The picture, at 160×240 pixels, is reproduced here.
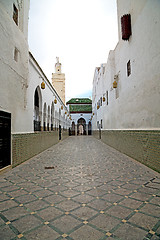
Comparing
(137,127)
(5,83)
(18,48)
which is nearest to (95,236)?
(5,83)

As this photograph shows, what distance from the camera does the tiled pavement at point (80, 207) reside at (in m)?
1.76

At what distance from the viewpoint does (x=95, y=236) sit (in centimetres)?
169

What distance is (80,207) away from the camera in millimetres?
2332

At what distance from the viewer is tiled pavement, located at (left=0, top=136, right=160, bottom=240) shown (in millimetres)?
1765

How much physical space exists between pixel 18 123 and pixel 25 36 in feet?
11.6

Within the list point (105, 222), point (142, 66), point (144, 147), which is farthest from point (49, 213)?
point (142, 66)

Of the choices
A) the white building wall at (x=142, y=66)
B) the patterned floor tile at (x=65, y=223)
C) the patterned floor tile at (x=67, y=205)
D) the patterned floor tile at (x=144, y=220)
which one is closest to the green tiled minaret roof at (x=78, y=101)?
the white building wall at (x=142, y=66)

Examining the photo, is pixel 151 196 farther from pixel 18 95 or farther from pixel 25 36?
pixel 25 36

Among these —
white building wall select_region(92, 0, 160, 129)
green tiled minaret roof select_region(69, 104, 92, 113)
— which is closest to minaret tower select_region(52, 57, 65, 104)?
green tiled minaret roof select_region(69, 104, 92, 113)

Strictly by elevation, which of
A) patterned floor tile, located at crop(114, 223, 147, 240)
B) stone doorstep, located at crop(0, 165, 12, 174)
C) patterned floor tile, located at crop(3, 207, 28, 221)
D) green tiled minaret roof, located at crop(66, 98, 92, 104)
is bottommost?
patterned floor tile, located at crop(3, 207, 28, 221)

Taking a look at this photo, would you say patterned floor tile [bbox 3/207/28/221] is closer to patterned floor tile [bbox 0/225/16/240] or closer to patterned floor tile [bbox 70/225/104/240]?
patterned floor tile [bbox 0/225/16/240]

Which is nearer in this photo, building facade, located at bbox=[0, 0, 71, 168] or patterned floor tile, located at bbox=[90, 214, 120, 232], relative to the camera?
patterned floor tile, located at bbox=[90, 214, 120, 232]

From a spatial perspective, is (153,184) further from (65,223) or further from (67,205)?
(65,223)

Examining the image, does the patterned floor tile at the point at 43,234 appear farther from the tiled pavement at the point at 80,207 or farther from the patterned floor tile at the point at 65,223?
the patterned floor tile at the point at 65,223
